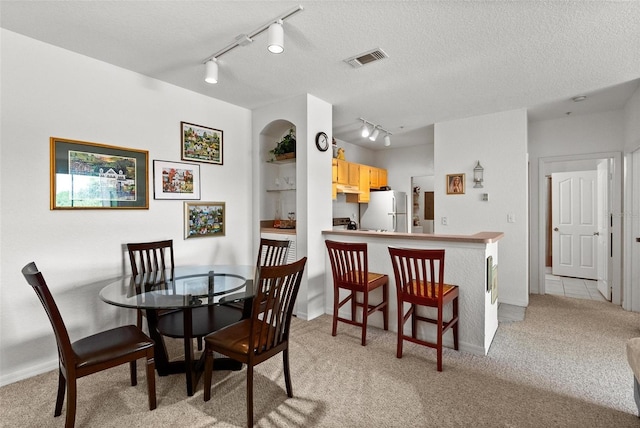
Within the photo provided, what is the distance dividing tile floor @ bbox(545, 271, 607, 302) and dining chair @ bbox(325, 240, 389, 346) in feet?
10.7

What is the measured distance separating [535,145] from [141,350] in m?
5.40

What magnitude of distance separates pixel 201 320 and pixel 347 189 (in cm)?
348

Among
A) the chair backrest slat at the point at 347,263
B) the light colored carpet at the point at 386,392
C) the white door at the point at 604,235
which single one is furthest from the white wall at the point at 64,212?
the white door at the point at 604,235

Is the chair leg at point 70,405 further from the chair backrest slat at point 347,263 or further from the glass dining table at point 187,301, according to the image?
the chair backrest slat at point 347,263

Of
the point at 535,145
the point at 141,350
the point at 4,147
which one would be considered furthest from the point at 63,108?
the point at 535,145

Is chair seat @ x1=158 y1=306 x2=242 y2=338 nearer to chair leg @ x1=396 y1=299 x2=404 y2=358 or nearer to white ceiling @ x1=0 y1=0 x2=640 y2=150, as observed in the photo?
chair leg @ x1=396 y1=299 x2=404 y2=358

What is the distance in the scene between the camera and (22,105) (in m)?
2.43

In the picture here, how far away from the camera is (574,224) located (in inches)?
225

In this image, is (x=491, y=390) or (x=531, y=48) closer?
(x=491, y=390)

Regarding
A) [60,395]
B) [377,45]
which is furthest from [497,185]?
[60,395]

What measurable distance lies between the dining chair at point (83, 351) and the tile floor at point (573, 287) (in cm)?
542

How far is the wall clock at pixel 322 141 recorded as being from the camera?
378 centimetres

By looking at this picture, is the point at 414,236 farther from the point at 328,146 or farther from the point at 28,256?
the point at 28,256

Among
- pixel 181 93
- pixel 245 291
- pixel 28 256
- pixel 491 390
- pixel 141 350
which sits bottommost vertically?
pixel 491 390
